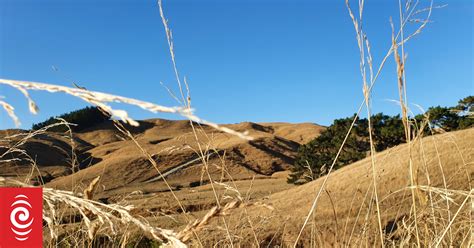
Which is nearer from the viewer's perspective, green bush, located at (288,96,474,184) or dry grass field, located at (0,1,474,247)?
dry grass field, located at (0,1,474,247)

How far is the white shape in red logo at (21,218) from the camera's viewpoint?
1.22 meters

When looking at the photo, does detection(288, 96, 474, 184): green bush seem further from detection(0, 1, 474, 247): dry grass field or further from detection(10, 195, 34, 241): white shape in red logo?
detection(10, 195, 34, 241): white shape in red logo

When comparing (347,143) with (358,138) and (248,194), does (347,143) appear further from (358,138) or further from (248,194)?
(248,194)

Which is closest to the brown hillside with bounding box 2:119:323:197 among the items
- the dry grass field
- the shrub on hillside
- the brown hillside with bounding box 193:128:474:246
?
the dry grass field

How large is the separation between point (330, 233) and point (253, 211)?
5.46ft

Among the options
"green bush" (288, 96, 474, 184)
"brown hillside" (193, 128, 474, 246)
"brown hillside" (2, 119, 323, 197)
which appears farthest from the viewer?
"brown hillside" (2, 119, 323, 197)

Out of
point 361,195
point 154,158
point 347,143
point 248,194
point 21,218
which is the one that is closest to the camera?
point 21,218

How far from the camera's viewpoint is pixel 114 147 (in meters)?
25.1

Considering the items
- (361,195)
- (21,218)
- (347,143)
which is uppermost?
(347,143)

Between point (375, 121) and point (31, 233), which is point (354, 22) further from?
point (375, 121)

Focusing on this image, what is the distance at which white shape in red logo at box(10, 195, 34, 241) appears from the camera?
48.2 inches

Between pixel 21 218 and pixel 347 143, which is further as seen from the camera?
pixel 347 143

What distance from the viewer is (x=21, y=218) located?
1242 mm

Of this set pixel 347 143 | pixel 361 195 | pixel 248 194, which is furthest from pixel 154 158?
pixel 248 194
